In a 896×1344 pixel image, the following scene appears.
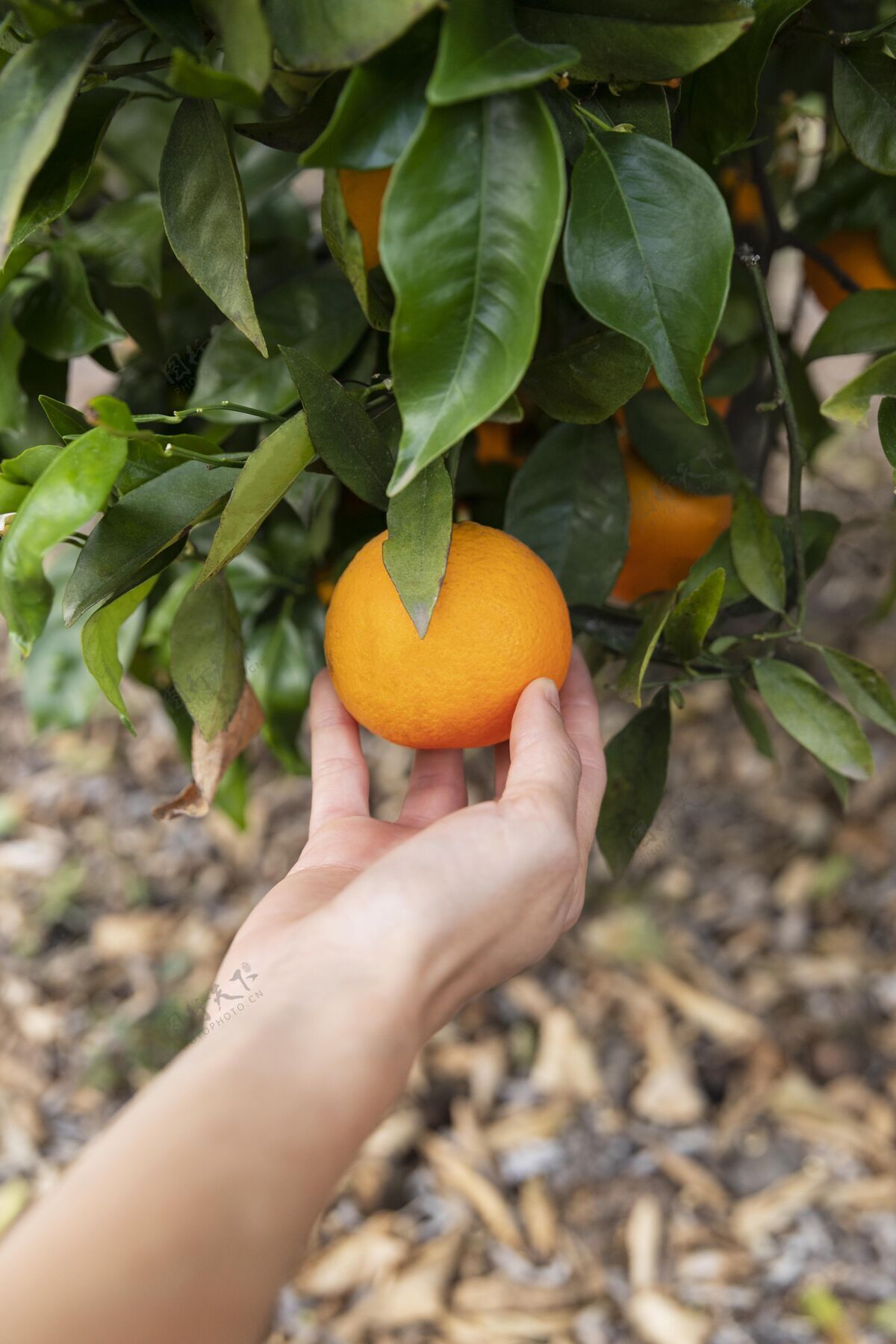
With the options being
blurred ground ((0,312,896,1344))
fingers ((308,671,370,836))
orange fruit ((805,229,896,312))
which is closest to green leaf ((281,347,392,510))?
fingers ((308,671,370,836))

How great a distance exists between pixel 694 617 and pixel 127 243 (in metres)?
0.51

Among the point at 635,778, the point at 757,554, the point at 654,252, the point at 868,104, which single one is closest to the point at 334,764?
the point at 635,778

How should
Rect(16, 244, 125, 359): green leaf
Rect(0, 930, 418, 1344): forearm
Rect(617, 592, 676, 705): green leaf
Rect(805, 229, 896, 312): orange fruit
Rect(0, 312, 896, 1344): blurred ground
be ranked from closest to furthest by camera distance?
1. Rect(0, 930, 418, 1344): forearm
2. Rect(617, 592, 676, 705): green leaf
3. Rect(16, 244, 125, 359): green leaf
4. Rect(805, 229, 896, 312): orange fruit
5. Rect(0, 312, 896, 1344): blurred ground

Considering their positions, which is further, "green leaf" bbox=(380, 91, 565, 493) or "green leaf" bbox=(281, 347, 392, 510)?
"green leaf" bbox=(281, 347, 392, 510)

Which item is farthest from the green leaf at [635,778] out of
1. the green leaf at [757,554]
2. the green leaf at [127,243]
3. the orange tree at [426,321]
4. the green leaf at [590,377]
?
the green leaf at [127,243]

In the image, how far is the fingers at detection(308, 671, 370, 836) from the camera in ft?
2.63

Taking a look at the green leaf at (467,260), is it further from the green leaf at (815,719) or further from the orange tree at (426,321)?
the green leaf at (815,719)

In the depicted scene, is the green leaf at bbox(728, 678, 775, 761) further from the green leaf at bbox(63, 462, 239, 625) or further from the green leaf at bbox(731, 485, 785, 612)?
the green leaf at bbox(63, 462, 239, 625)

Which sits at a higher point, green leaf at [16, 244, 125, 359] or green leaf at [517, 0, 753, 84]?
green leaf at [517, 0, 753, 84]

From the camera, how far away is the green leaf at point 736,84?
1.86ft

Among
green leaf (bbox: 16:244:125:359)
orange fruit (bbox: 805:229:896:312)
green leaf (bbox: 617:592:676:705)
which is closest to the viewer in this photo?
green leaf (bbox: 617:592:676:705)

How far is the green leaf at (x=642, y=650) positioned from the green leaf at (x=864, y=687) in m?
0.12

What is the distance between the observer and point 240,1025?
0.52 metres

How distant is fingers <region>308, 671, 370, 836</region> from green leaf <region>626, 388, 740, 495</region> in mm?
291
